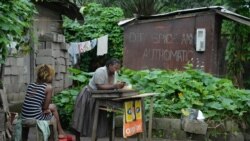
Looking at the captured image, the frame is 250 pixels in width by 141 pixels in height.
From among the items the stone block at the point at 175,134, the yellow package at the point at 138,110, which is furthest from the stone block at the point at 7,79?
the yellow package at the point at 138,110

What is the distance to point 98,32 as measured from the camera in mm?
19016

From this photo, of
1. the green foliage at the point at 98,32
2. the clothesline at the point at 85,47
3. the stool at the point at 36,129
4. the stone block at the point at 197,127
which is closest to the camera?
the stool at the point at 36,129

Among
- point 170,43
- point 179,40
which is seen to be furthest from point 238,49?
point 170,43

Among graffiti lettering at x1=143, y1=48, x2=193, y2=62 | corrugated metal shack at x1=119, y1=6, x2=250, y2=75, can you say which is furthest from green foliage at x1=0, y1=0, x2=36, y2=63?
graffiti lettering at x1=143, y1=48, x2=193, y2=62

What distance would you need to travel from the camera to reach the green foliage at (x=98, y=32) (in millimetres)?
18797

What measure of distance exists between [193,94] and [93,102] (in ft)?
8.69

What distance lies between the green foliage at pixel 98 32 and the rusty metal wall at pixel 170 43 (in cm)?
343

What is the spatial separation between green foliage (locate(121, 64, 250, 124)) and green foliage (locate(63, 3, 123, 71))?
329 inches

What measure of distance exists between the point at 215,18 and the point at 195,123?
4.54 metres

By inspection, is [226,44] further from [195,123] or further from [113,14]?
[113,14]

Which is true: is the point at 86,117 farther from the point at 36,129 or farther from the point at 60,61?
the point at 60,61

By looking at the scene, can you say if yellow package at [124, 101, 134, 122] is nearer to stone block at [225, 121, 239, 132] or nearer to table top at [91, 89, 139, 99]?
table top at [91, 89, 139, 99]

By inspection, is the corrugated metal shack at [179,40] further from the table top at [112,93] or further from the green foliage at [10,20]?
the green foliage at [10,20]

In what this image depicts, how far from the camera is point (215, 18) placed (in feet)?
41.1
